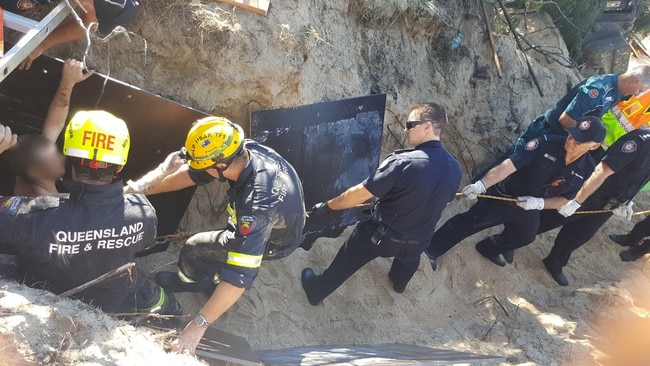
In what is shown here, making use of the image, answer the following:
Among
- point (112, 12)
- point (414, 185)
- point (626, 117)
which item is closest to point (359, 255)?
point (414, 185)

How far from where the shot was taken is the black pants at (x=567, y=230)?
5977 mm

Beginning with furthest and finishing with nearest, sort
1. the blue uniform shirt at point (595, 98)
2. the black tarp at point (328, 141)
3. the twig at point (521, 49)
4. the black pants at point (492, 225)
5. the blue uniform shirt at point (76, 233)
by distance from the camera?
the twig at point (521, 49) < the black pants at point (492, 225) < the blue uniform shirt at point (595, 98) < the black tarp at point (328, 141) < the blue uniform shirt at point (76, 233)

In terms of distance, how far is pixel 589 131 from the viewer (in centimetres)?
499

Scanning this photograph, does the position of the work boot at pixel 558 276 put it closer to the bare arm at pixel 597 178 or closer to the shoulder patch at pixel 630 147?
the bare arm at pixel 597 178

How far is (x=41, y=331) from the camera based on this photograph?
254cm

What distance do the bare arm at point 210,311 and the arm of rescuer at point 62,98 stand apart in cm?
146

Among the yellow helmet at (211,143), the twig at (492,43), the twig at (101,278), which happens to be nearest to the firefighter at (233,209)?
the yellow helmet at (211,143)

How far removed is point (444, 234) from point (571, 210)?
1.20 meters

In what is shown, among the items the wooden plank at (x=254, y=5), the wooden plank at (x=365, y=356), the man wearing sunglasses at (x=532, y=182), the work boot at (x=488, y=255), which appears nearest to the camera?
the wooden plank at (x=365, y=356)

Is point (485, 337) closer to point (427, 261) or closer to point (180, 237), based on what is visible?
point (427, 261)

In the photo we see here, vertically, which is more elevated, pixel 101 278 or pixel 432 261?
pixel 101 278

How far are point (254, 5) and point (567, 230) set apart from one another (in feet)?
13.3

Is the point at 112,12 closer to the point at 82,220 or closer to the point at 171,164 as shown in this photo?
the point at 171,164

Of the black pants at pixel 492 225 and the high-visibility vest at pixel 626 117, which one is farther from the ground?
the high-visibility vest at pixel 626 117
